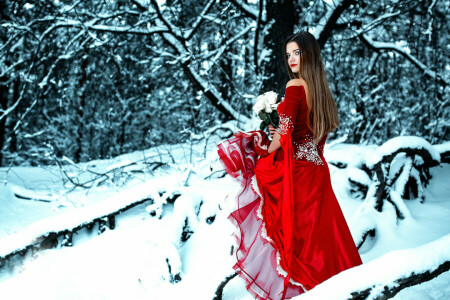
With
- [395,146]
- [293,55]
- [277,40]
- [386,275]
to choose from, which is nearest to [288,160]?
[293,55]

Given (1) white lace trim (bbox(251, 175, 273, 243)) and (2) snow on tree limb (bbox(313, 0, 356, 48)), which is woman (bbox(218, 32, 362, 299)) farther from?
(2) snow on tree limb (bbox(313, 0, 356, 48))

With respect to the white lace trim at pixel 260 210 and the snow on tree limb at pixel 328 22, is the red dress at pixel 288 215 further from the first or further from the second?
the snow on tree limb at pixel 328 22

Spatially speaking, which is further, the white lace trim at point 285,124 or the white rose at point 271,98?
the white rose at point 271,98

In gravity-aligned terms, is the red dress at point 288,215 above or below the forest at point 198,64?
below

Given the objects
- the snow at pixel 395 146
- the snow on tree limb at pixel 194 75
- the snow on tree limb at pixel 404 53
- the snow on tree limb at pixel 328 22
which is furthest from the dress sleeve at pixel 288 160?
the snow on tree limb at pixel 404 53

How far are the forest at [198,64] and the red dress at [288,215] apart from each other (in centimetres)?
190

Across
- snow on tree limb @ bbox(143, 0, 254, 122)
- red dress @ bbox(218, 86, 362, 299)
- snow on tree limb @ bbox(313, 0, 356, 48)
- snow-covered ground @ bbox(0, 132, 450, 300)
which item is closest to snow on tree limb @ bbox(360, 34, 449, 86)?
snow on tree limb @ bbox(313, 0, 356, 48)

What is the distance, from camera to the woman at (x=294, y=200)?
226 cm

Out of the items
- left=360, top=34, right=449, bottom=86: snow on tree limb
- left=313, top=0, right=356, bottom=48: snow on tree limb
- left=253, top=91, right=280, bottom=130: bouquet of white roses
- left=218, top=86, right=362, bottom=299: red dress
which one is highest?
left=313, top=0, right=356, bottom=48: snow on tree limb

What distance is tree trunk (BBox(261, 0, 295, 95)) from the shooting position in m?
4.22

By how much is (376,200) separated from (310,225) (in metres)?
1.43

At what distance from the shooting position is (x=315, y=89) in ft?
7.61

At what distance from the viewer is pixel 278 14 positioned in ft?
14.3

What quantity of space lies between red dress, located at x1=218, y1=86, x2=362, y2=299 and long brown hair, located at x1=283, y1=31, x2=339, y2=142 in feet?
0.22
